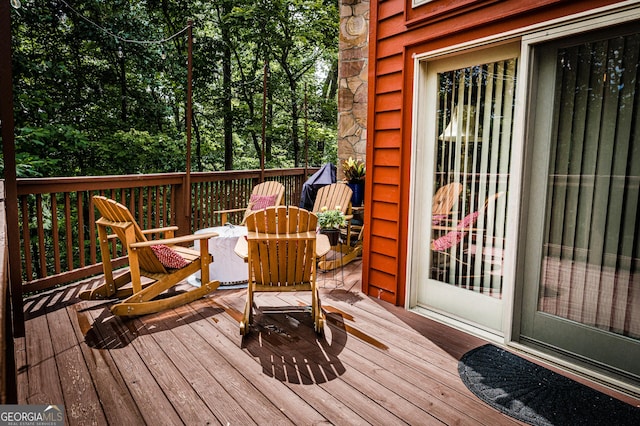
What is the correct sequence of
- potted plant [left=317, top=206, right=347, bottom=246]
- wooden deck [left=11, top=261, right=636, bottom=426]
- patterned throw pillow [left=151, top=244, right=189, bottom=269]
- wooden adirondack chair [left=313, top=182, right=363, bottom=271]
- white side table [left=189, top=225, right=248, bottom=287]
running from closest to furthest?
1. wooden deck [left=11, top=261, right=636, bottom=426]
2. patterned throw pillow [left=151, top=244, right=189, bottom=269]
3. white side table [left=189, top=225, right=248, bottom=287]
4. potted plant [left=317, top=206, right=347, bottom=246]
5. wooden adirondack chair [left=313, top=182, right=363, bottom=271]

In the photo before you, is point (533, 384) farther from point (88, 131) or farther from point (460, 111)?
point (88, 131)

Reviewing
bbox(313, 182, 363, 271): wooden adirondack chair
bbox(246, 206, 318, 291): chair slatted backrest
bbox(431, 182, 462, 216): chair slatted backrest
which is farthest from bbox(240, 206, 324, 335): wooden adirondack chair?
bbox(313, 182, 363, 271): wooden adirondack chair

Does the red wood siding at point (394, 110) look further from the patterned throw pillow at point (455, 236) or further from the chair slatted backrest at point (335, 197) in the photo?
the chair slatted backrest at point (335, 197)

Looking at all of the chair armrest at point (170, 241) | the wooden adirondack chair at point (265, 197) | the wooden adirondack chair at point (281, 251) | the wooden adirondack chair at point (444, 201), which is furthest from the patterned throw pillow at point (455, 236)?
the wooden adirondack chair at point (265, 197)

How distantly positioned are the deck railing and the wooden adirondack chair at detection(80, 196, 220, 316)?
59 centimetres

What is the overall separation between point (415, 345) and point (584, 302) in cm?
110

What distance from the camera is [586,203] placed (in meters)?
2.33

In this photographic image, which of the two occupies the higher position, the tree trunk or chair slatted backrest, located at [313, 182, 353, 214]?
the tree trunk

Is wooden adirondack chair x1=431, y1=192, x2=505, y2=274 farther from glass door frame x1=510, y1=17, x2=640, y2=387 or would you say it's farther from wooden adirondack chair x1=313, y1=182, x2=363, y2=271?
wooden adirondack chair x1=313, y1=182, x2=363, y2=271

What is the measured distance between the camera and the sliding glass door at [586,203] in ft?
7.09

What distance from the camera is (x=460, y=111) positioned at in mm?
2982

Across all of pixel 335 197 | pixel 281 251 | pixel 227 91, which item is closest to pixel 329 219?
pixel 335 197

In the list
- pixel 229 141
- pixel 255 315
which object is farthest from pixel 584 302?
pixel 229 141

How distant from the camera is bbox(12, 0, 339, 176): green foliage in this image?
22.7 feet
